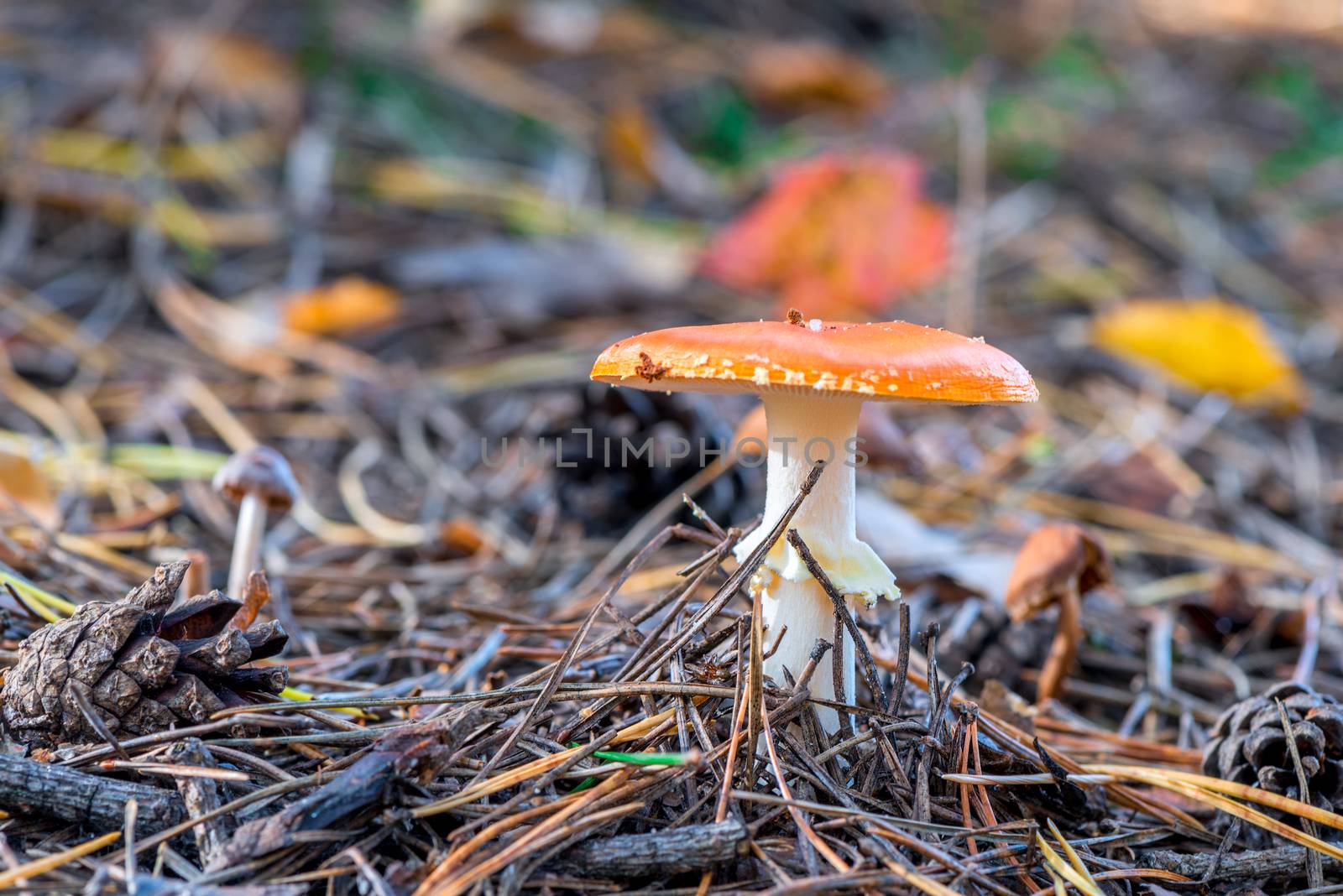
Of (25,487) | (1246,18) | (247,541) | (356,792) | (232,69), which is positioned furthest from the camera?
(1246,18)

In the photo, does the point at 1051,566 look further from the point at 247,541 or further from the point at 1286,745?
the point at 247,541

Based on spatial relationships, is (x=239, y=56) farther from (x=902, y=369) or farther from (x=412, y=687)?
(x=902, y=369)

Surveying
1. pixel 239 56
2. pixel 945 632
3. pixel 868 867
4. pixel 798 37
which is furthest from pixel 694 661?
pixel 798 37

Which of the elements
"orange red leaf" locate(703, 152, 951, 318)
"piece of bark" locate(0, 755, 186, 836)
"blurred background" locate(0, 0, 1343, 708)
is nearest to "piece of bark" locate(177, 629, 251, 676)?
"piece of bark" locate(0, 755, 186, 836)

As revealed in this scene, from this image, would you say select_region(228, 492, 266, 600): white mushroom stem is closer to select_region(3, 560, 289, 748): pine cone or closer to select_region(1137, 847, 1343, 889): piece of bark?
select_region(3, 560, 289, 748): pine cone

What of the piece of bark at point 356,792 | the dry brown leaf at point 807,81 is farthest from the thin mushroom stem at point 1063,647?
the dry brown leaf at point 807,81

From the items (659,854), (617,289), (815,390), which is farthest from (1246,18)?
(659,854)
